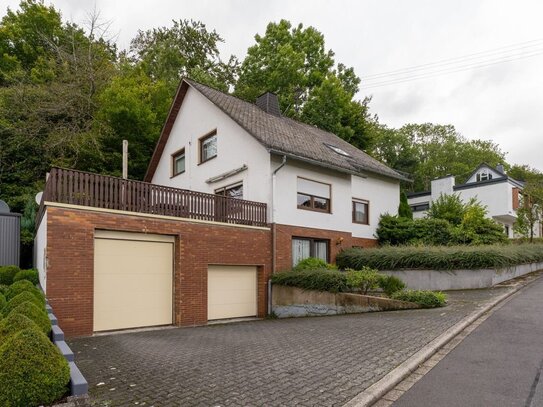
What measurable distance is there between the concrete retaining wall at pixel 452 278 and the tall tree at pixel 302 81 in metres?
16.0

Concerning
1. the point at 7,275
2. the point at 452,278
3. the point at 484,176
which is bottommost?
the point at 452,278

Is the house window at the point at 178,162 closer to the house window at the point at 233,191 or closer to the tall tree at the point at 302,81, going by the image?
the house window at the point at 233,191

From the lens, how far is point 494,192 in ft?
103

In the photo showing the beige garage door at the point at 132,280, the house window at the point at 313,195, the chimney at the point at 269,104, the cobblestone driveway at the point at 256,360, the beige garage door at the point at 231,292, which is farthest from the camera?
the chimney at the point at 269,104

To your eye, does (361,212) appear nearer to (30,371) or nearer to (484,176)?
(30,371)

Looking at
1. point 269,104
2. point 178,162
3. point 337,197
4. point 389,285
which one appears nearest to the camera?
point 389,285

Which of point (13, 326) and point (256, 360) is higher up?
point (13, 326)

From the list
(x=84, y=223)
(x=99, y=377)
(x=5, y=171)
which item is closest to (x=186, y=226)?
(x=84, y=223)

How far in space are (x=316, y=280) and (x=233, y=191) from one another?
16.5 feet

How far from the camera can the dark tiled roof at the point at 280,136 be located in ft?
47.0

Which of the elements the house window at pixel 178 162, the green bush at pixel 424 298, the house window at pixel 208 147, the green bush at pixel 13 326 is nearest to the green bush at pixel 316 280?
the green bush at pixel 424 298

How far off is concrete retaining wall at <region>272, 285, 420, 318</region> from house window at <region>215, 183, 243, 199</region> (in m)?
3.70

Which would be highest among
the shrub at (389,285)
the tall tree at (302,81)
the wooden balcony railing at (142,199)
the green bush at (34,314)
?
the tall tree at (302,81)

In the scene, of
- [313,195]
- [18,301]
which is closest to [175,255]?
[18,301]
